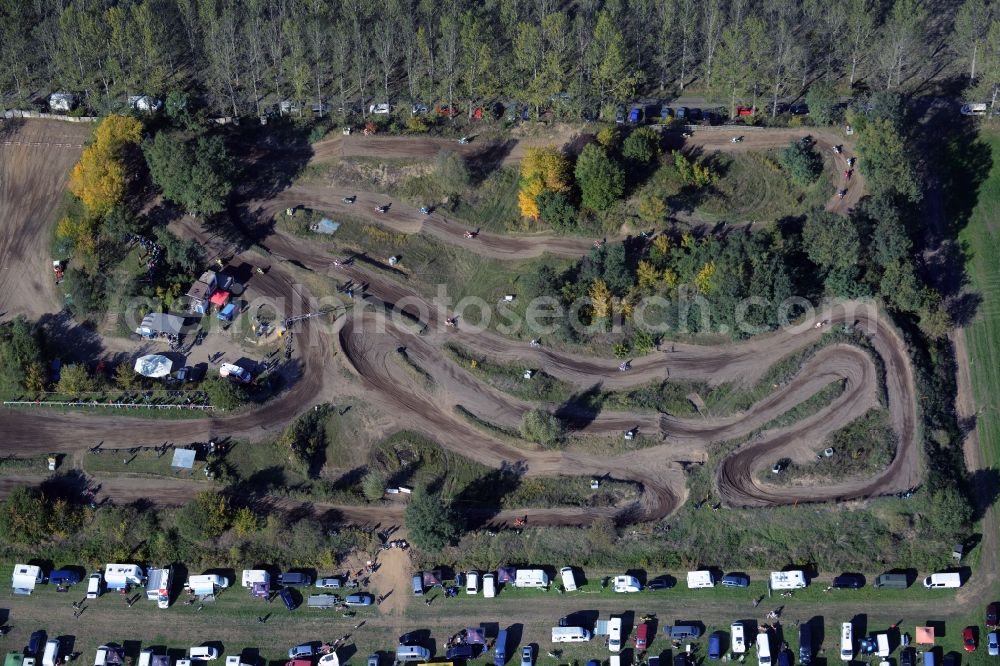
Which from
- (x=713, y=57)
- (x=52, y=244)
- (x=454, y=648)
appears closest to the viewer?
(x=454, y=648)

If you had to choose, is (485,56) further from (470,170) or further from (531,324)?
(531,324)

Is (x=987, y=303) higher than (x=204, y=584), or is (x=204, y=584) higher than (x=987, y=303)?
(x=987, y=303)

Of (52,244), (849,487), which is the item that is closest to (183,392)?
(52,244)

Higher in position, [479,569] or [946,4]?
[946,4]

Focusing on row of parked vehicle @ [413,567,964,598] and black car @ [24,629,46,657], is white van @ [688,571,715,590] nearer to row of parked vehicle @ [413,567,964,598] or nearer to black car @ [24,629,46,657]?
row of parked vehicle @ [413,567,964,598]

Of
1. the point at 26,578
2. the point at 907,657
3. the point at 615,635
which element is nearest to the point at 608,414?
the point at 615,635

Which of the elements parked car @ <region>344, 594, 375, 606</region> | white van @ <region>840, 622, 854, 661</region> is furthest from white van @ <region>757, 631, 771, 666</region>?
parked car @ <region>344, 594, 375, 606</region>

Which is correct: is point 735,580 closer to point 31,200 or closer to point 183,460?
point 183,460
